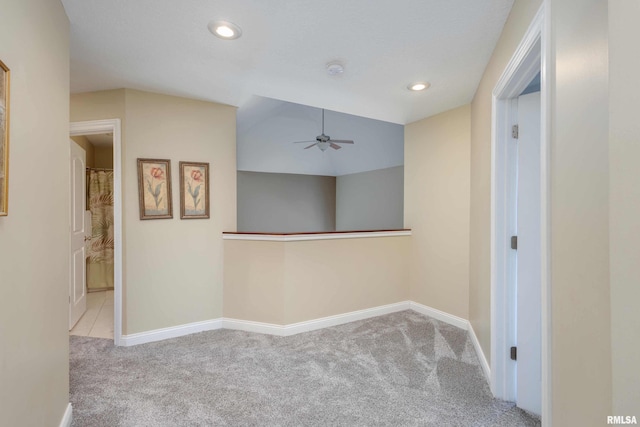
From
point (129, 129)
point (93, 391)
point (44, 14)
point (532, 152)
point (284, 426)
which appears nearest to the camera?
point (44, 14)

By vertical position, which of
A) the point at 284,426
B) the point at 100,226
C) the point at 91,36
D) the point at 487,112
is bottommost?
the point at 284,426

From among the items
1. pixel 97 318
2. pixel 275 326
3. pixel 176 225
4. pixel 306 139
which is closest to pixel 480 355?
pixel 275 326

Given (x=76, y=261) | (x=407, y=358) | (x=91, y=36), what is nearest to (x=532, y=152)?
(x=407, y=358)

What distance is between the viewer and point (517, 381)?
6.34 feet

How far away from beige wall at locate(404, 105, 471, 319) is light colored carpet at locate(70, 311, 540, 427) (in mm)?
526

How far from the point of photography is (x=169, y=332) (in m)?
2.96

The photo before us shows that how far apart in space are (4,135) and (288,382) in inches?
81.5

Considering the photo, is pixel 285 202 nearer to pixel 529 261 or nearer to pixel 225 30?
pixel 225 30

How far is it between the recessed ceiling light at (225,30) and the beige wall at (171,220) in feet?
4.21

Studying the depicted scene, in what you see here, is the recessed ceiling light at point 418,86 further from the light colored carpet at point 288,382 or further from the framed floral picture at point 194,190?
the light colored carpet at point 288,382

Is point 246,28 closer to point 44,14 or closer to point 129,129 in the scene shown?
point 44,14

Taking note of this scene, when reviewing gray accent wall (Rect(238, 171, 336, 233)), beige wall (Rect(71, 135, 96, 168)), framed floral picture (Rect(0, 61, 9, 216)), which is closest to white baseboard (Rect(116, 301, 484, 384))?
framed floral picture (Rect(0, 61, 9, 216))

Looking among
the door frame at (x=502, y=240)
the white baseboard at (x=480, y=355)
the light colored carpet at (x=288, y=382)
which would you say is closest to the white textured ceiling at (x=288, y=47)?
the door frame at (x=502, y=240)

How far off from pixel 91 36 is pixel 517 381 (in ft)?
11.5
